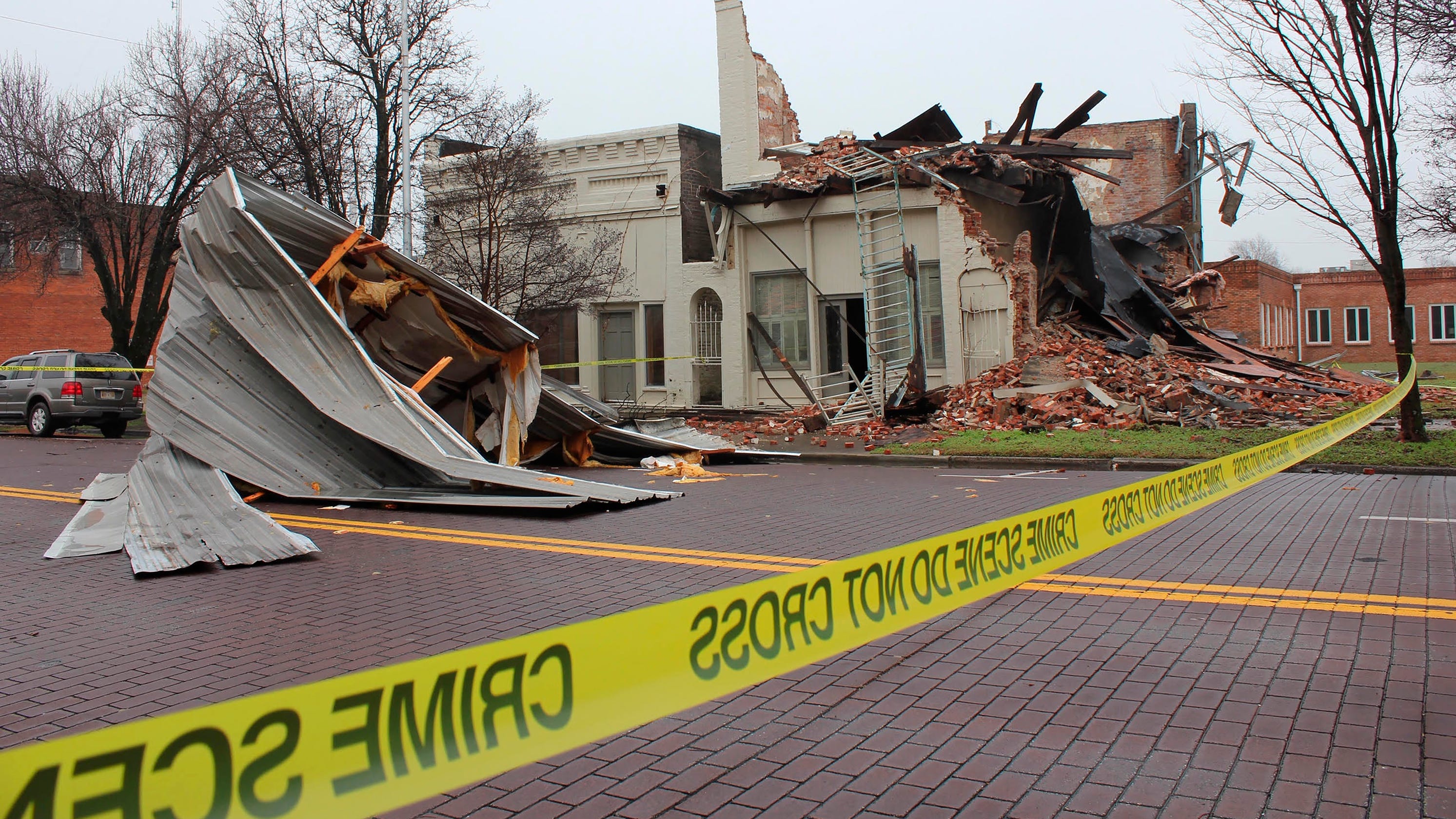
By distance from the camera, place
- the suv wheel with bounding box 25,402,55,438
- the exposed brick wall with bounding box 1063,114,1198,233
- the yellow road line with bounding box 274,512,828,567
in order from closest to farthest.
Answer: the yellow road line with bounding box 274,512,828,567 < the suv wheel with bounding box 25,402,55,438 < the exposed brick wall with bounding box 1063,114,1198,233

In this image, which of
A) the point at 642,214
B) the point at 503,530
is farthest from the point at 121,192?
the point at 503,530

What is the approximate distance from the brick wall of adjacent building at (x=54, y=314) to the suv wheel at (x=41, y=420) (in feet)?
59.4

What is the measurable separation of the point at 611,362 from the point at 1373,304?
45.2 metres

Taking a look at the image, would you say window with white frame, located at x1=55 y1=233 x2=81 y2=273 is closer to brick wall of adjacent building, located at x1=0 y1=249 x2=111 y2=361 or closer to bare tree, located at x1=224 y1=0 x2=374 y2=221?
brick wall of adjacent building, located at x1=0 y1=249 x2=111 y2=361

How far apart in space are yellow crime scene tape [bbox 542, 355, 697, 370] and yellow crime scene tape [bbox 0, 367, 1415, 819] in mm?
19174

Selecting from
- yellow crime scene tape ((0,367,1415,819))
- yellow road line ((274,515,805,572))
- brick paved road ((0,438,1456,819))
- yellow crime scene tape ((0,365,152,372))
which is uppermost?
yellow crime scene tape ((0,365,152,372))

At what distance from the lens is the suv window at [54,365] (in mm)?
22562

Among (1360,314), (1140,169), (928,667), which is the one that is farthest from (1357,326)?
(928,667)

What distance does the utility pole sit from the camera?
21.0m

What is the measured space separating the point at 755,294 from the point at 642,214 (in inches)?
138

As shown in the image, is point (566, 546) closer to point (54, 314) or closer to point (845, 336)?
point (845, 336)

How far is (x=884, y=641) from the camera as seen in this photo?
5523 mm

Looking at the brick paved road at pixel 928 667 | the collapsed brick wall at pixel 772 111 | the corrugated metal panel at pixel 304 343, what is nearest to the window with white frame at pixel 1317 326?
the collapsed brick wall at pixel 772 111

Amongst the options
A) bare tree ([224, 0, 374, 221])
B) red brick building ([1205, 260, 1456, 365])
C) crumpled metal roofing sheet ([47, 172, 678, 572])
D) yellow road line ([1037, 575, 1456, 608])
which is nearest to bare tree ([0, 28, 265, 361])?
bare tree ([224, 0, 374, 221])
